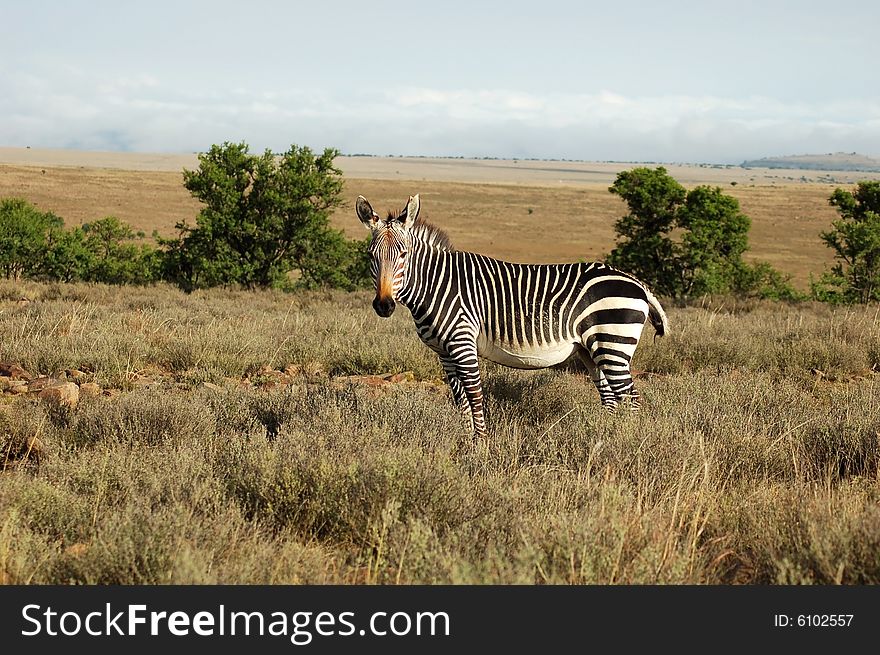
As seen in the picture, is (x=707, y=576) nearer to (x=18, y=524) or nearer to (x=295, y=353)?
(x=18, y=524)

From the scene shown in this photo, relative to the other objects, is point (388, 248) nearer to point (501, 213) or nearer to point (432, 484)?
point (432, 484)

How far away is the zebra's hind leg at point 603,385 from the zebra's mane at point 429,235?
1.65 m

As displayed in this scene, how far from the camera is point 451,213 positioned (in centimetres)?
8781

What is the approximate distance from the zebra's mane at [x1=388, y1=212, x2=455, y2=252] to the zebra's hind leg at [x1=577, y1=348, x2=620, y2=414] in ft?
5.41

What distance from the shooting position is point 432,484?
14.5 ft

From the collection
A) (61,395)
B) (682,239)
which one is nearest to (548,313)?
(61,395)

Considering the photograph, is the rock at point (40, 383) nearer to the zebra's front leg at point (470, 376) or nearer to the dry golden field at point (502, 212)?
the zebra's front leg at point (470, 376)

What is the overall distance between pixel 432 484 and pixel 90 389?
5314mm

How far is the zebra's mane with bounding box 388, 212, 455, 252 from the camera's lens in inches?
267

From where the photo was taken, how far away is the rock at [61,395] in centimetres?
718

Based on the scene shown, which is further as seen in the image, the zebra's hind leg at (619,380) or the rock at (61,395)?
the rock at (61,395)

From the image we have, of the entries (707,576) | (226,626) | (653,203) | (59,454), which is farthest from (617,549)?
(653,203)

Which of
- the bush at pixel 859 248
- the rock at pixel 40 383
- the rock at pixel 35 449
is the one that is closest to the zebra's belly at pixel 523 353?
the rock at pixel 35 449

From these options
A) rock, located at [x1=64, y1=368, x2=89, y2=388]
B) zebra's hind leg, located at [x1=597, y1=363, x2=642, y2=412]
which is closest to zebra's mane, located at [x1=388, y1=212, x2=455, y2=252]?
zebra's hind leg, located at [x1=597, y1=363, x2=642, y2=412]
